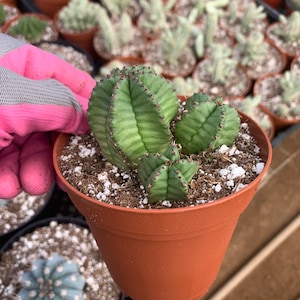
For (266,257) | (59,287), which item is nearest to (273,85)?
(266,257)

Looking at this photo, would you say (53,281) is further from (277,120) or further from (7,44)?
(277,120)

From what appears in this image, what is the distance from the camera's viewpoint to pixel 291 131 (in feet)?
5.21

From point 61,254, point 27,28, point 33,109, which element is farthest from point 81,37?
point 33,109

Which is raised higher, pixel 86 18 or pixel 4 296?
pixel 86 18

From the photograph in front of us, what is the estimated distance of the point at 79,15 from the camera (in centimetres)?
188

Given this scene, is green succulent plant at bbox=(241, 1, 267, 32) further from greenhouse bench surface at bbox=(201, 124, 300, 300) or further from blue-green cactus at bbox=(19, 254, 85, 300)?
blue-green cactus at bbox=(19, 254, 85, 300)

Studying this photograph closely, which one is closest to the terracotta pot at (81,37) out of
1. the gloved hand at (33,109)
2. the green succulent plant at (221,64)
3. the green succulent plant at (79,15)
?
the green succulent plant at (79,15)

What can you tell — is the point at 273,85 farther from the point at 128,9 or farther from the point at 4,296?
the point at 4,296

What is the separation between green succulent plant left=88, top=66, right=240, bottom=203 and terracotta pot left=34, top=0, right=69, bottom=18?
148cm

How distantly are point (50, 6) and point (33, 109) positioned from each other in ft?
4.79

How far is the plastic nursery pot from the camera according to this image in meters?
0.69

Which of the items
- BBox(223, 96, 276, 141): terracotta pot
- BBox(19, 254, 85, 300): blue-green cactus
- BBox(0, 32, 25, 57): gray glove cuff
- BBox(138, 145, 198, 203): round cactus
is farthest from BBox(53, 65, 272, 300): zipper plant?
BBox(223, 96, 276, 141): terracotta pot

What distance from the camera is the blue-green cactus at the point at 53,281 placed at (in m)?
1.11

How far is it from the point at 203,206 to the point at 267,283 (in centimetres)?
64
